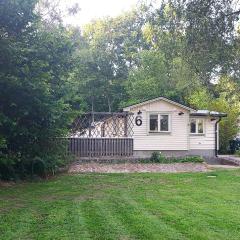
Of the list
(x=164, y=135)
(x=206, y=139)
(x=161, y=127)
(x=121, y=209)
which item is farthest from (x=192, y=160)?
(x=121, y=209)

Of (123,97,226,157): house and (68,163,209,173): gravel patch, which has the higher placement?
(123,97,226,157): house

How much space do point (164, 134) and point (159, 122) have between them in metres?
0.69

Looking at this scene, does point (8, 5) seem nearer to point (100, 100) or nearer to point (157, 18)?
point (157, 18)

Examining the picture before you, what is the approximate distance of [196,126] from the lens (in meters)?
24.0

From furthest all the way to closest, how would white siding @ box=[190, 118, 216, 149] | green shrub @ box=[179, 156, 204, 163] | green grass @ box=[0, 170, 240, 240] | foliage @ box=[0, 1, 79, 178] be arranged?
white siding @ box=[190, 118, 216, 149], green shrub @ box=[179, 156, 204, 163], foliage @ box=[0, 1, 79, 178], green grass @ box=[0, 170, 240, 240]

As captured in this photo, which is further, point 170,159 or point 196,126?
point 196,126

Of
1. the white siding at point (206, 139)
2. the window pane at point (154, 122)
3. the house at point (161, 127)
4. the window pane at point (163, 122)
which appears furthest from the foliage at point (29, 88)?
the white siding at point (206, 139)

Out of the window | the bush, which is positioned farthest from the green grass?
the window

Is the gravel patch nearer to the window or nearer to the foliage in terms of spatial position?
the foliage

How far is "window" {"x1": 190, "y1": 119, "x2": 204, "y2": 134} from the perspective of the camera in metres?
23.9

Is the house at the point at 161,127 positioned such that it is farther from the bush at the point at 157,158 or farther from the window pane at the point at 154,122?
the bush at the point at 157,158

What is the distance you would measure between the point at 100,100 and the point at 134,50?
745 cm

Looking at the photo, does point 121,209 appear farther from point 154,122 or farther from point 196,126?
point 196,126

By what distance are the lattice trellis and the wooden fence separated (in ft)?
1.01
